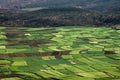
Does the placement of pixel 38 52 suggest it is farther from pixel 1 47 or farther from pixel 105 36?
pixel 105 36

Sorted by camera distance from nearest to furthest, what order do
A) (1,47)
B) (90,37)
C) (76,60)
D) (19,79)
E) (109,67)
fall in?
(19,79)
(109,67)
(76,60)
(1,47)
(90,37)

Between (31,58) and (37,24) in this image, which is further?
(37,24)

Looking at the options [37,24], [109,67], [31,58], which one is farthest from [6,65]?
[37,24]

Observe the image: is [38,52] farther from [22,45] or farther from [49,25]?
[49,25]

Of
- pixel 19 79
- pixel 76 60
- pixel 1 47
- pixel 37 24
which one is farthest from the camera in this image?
pixel 37 24

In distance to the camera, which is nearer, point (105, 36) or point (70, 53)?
point (70, 53)

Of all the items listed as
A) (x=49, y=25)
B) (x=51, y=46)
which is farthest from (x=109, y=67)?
(x=49, y=25)
